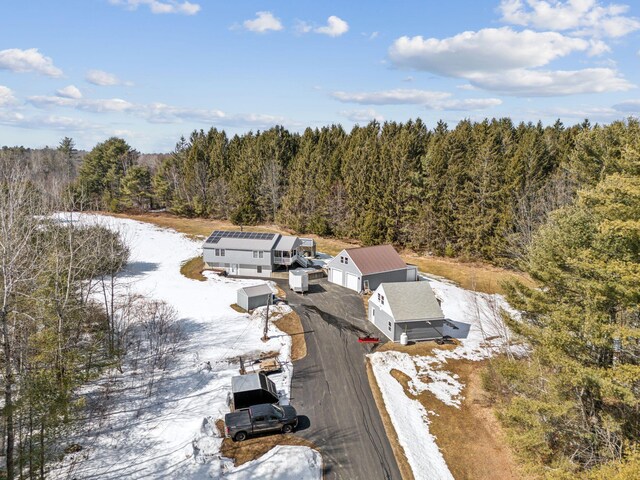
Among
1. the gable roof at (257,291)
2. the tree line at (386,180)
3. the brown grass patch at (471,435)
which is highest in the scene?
the tree line at (386,180)

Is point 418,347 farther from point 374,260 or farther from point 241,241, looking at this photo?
point 241,241

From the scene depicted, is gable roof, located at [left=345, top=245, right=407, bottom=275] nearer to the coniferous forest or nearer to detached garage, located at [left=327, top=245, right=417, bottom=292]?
detached garage, located at [left=327, top=245, right=417, bottom=292]

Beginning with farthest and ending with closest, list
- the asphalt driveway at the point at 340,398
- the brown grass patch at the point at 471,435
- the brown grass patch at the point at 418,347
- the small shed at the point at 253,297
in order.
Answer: the small shed at the point at 253,297 < the brown grass patch at the point at 418,347 < the brown grass patch at the point at 471,435 < the asphalt driveway at the point at 340,398

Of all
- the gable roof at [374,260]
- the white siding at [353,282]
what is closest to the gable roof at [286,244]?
the gable roof at [374,260]

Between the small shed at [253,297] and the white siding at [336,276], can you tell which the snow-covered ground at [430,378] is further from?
the small shed at [253,297]

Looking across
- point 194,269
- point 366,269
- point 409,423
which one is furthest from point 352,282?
point 409,423

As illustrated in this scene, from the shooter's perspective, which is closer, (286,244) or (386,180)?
(286,244)

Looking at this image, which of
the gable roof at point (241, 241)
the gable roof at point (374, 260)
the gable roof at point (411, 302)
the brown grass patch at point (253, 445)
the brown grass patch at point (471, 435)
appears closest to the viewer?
the brown grass patch at point (253, 445)
